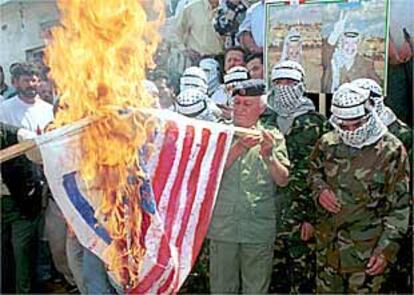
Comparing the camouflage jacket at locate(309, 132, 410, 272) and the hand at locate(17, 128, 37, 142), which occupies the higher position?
the hand at locate(17, 128, 37, 142)

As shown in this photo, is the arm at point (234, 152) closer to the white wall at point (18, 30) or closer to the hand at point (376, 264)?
the hand at point (376, 264)

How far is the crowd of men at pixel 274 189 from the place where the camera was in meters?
5.08

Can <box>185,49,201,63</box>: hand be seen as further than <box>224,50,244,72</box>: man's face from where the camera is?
Yes

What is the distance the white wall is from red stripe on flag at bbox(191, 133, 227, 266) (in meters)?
2.23

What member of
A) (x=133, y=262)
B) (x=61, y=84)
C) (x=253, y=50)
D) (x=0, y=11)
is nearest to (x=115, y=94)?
(x=61, y=84)

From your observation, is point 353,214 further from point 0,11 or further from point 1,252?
point 0,11

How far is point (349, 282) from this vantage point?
16.9ft

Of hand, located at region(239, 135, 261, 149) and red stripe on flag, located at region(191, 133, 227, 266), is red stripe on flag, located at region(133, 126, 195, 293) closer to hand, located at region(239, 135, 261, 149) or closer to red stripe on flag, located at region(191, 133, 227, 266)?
red stripe on flag, located at region(191, 133, 227, 266)

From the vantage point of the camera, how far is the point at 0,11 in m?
6.57

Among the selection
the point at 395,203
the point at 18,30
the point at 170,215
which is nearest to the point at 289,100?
the point at 395,203

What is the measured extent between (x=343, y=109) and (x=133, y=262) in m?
1.44

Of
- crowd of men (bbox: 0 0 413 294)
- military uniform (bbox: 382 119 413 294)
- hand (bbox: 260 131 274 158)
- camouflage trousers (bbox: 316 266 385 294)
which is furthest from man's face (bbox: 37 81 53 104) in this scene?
military uniform (bbox: 382 119 413 294)

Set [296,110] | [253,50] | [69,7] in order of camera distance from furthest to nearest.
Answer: [253,50] < [296,110] < [69,7]

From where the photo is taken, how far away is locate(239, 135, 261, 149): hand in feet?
16.9
